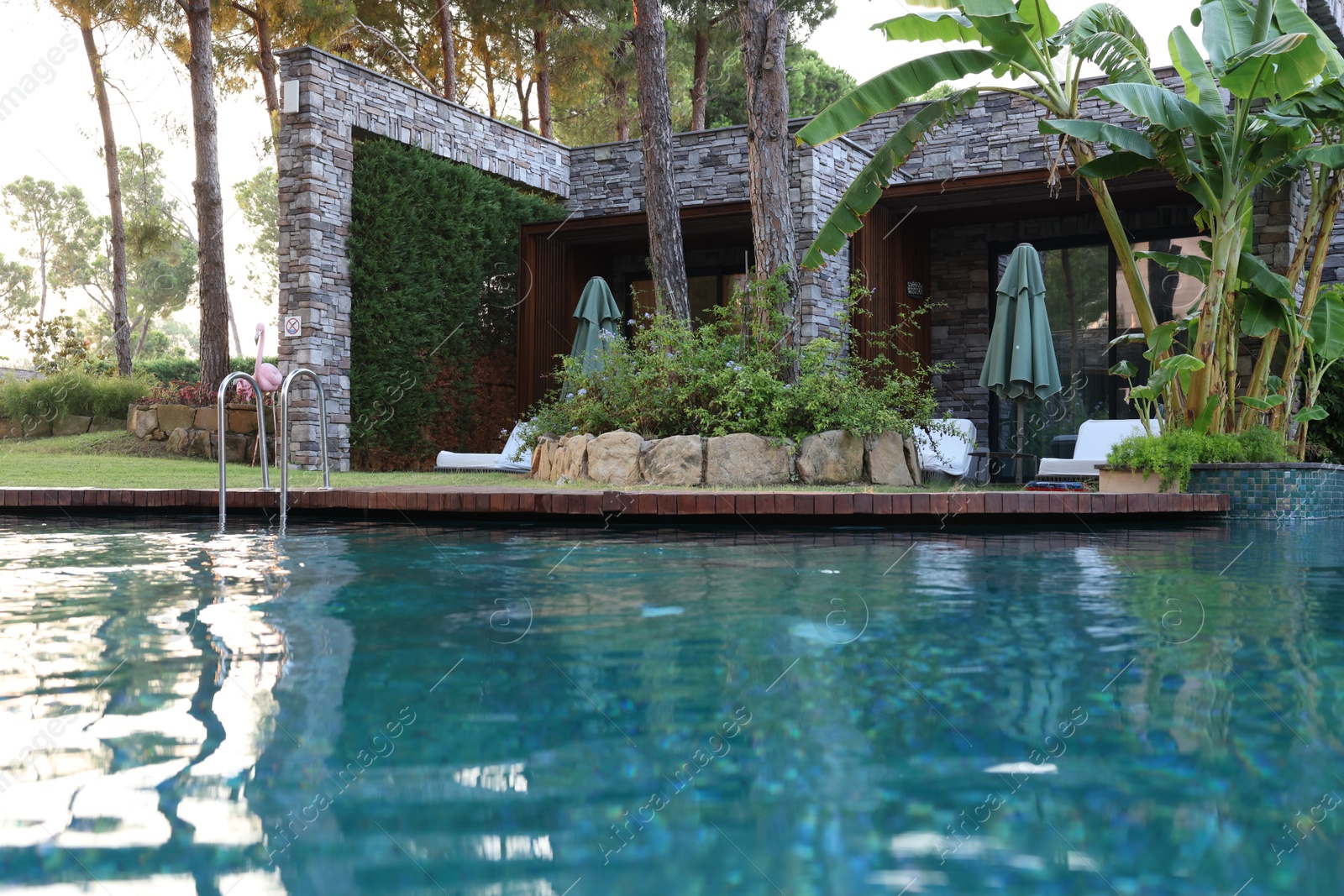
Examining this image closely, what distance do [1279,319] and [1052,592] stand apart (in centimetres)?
519

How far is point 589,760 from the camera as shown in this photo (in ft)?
5.60

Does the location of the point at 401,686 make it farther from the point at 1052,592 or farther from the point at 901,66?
the point at 901,66

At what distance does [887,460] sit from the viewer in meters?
8.03

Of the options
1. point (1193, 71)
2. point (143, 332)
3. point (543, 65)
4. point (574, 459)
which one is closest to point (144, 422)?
point (574, 459)

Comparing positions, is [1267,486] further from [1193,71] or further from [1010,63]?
[1010,63]

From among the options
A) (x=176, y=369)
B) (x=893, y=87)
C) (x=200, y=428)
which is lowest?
(x=200, y=428)

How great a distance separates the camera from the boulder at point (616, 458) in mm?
7879

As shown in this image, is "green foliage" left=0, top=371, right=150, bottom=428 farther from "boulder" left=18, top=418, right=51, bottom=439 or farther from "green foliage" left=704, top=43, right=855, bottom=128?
"green foliage" left=704, top=43, right=855, bottom=128

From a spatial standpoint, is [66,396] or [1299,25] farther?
[66,396]

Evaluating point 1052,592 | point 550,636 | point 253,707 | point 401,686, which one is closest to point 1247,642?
point 1052,592

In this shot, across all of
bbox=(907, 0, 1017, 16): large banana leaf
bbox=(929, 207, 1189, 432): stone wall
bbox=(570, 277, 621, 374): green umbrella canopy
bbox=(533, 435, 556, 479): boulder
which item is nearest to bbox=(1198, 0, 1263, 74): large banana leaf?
bbox=(907, 0, 1017, 16): large banana leaf

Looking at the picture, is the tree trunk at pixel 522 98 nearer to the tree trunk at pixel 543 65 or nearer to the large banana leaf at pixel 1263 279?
the tree trunk at pixel 543 65

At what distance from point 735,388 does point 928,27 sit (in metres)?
2.87

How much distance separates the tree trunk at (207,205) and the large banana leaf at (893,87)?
9.84m
